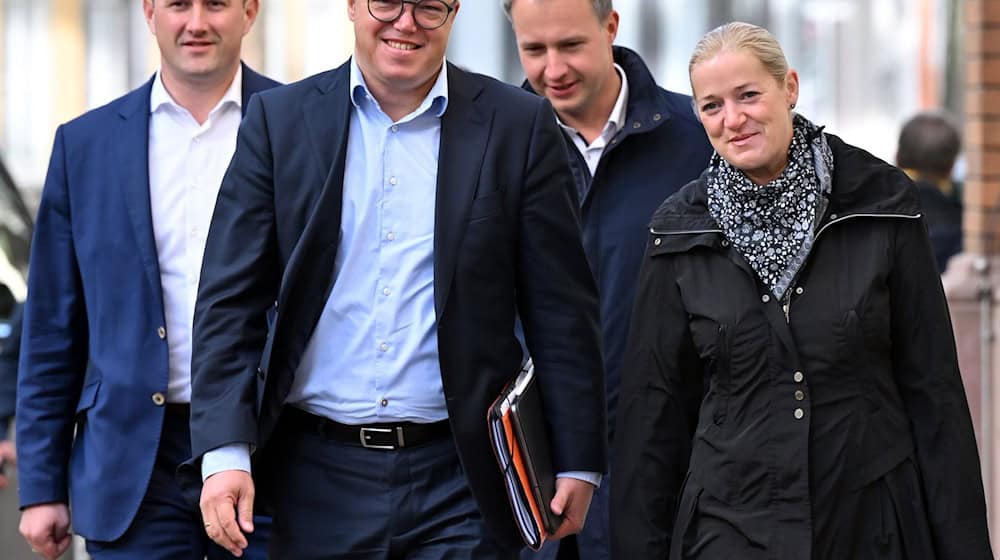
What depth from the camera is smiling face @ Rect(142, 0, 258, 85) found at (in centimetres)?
479

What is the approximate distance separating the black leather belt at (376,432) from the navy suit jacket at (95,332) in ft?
2.30

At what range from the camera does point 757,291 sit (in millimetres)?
4047

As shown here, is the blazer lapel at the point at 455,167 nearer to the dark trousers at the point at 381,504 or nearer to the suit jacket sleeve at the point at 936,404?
the dark trousers at the point at 381,504

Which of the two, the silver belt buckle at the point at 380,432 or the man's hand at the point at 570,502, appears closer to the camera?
the silver belt buckle at the point at 380,432

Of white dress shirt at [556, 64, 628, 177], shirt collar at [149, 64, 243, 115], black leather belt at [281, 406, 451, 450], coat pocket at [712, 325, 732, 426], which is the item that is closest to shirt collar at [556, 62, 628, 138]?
white dress shirt at [556, 64, 628, 177]

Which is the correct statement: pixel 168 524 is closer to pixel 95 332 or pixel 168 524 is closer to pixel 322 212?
pixel 95 332

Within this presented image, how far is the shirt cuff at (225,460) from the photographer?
152 inches

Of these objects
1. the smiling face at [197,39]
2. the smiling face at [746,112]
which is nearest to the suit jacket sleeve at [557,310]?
the smiling face at [746,112]

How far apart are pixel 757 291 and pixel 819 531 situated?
507 mm

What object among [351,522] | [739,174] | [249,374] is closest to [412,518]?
[351,522]

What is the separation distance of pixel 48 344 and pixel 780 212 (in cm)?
183

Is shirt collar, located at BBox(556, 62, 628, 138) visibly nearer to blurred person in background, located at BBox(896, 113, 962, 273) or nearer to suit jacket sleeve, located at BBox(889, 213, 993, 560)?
suit jacket sleeve, located at BBox(889, 213, 993, 560)

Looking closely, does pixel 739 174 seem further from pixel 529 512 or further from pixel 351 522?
pixel 351 522

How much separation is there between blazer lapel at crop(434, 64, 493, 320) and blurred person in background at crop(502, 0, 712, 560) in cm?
94
